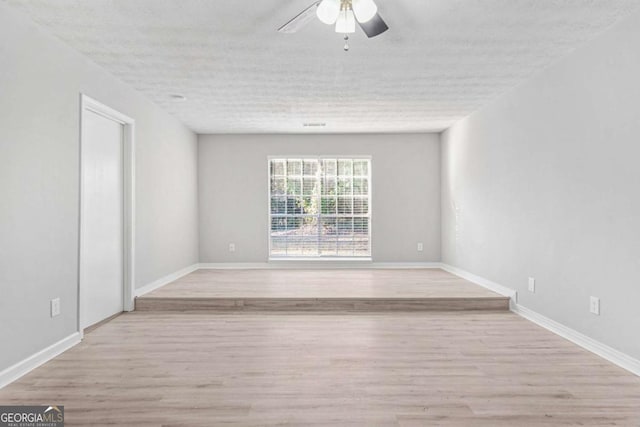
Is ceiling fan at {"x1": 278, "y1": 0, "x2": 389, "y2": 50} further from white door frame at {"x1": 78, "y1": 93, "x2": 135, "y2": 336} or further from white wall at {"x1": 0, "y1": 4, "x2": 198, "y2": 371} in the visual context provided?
white door frame at {"x1": 78, "y1": 93, "x2": 135, "y2": 336}

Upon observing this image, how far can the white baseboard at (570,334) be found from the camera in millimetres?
2547

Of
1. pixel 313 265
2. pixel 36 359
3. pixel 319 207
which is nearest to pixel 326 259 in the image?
pixel 313 265

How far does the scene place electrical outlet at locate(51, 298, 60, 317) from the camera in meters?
2.76

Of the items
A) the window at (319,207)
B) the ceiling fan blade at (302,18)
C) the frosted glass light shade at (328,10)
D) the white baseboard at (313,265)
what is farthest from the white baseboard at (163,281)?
the frosted glass light shade at (328,10)

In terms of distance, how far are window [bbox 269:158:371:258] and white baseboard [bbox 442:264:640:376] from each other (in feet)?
7.40

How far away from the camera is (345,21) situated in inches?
90.8

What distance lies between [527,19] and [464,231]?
325 centimetres

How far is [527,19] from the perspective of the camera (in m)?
2.55

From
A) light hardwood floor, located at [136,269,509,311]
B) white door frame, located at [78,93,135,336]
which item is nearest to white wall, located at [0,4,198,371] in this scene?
white door frame, located at [78,93,135,336]

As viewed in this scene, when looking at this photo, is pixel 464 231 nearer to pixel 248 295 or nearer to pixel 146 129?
pixel 248 295

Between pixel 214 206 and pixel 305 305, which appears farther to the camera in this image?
pixel 214 206

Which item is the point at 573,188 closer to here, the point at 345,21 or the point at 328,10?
the point at 345,21

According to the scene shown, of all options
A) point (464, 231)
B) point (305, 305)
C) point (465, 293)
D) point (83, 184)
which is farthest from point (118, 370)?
point (464, 231)

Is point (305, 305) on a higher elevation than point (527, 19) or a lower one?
lower
